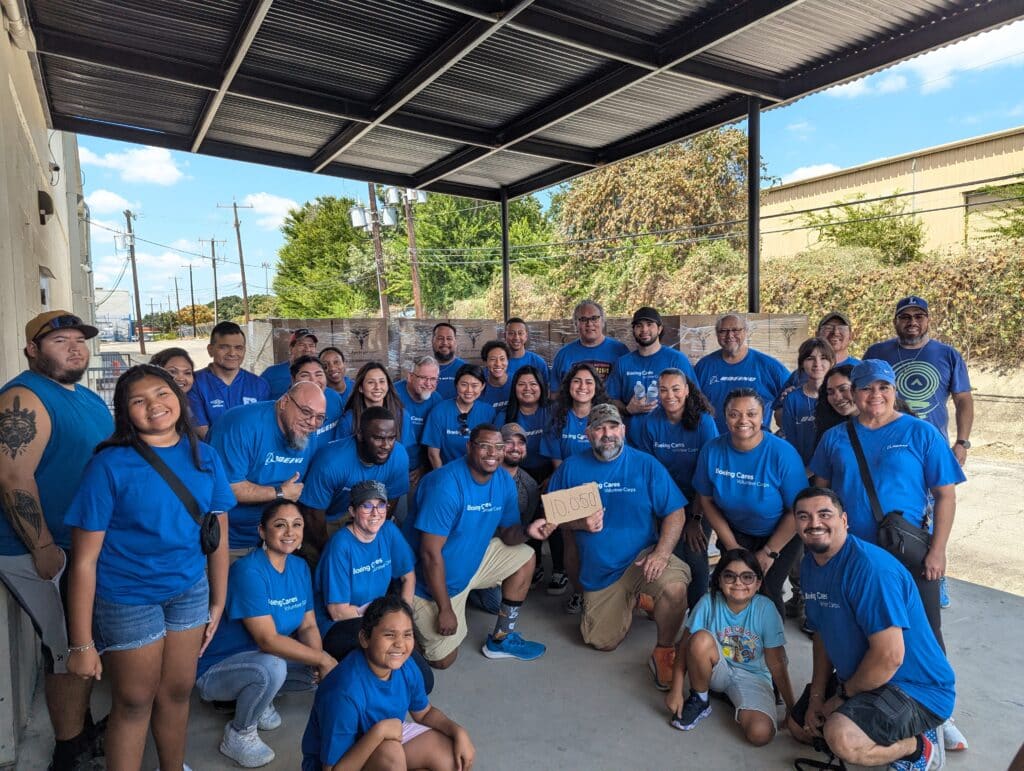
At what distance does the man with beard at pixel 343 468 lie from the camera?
430 cm

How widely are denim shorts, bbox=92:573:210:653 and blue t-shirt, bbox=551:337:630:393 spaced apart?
3.69 m

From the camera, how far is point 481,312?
32.6 meters

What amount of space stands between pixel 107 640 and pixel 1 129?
3369mm

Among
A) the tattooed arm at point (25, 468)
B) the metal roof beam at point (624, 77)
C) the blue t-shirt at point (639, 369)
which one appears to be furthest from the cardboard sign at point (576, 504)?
the metal roof beam at point (624, 77)

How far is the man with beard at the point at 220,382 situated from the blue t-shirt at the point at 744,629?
3.67 meters

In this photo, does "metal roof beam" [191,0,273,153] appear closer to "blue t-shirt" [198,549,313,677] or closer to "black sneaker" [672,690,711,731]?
"blue t-shirt" [198,549,313,677]

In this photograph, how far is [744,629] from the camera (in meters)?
3.64

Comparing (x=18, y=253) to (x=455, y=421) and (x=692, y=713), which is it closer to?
(x=455, y=421)

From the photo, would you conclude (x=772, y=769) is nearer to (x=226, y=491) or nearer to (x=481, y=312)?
(x=226, y=491)

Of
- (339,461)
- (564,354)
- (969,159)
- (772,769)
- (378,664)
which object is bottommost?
(772,769)

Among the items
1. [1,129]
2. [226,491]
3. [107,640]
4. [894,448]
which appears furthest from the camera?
[1,129]

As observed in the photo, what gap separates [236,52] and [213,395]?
10.2ft

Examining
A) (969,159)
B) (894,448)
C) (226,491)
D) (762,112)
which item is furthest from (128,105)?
(969,159)

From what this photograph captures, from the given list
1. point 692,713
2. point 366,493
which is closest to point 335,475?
point 366,493
